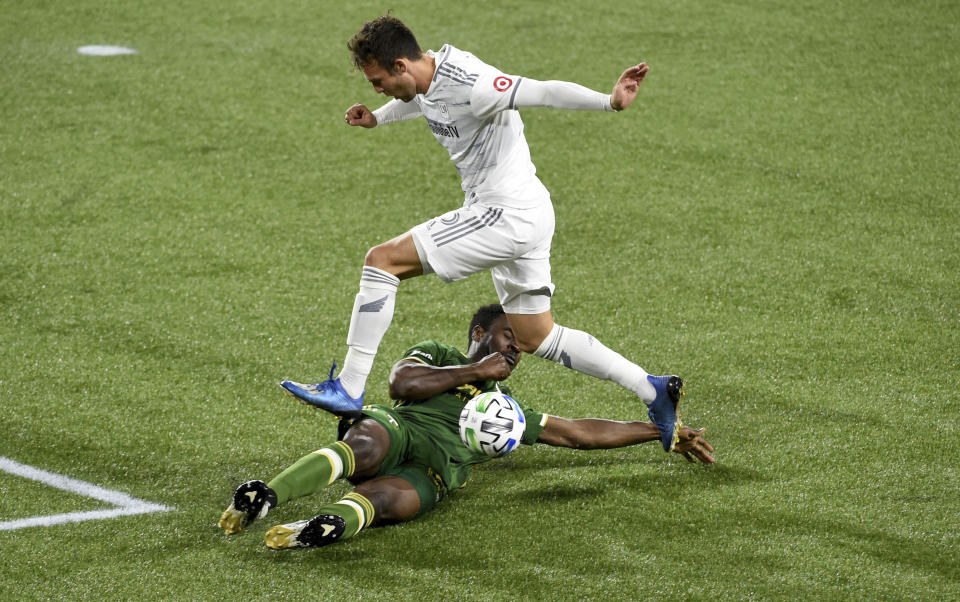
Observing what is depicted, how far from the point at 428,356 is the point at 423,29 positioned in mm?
6610

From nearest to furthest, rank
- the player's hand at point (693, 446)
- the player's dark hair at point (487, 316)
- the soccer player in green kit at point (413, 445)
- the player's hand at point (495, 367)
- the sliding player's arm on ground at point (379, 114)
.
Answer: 1. the soccer player in green kit at point (413, 445)
2. the player's hand at point (495, 367)
3. the player's hand at point (693, 446)
4. the sliding player's arm on ground at point (379, 114)
5. the player's dark hair at point (487, 316)

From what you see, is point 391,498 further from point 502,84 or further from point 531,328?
point 502,84

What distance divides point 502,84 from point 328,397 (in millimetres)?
1381

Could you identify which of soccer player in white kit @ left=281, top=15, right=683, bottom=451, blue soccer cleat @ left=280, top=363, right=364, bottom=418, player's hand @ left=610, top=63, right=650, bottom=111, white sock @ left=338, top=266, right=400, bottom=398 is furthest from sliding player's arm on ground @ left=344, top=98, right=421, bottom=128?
blue soccer cleat @ left=280, top=363, right=364, bottom=418

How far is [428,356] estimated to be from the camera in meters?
4.62

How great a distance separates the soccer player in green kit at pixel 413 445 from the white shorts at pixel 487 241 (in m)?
0.38

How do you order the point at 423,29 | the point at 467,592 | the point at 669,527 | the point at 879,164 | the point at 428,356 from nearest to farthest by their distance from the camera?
1. the point at 467,592
2. the point at 669,527
3. the point at 428,356
4. the point at 879,164
5. the point at 423,29

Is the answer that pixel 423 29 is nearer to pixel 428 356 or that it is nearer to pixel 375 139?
pixel 375 139

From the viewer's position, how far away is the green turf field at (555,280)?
3.91 m

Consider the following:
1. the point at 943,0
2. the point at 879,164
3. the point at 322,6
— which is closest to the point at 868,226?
the point at 879,164

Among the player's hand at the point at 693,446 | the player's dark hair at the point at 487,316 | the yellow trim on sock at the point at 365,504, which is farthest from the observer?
the player's dark hair at the point at 487,316

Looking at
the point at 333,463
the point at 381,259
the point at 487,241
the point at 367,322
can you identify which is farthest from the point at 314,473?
the point at 487,241

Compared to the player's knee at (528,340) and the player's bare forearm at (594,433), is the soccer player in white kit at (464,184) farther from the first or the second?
the player's bare forearm at (594,433)

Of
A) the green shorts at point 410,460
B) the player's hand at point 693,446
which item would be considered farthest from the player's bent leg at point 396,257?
the player's hand at point 693,446
